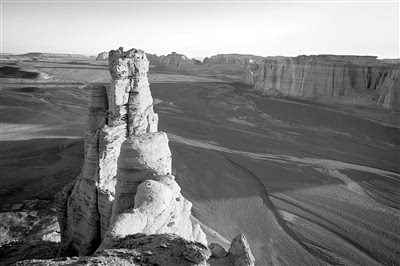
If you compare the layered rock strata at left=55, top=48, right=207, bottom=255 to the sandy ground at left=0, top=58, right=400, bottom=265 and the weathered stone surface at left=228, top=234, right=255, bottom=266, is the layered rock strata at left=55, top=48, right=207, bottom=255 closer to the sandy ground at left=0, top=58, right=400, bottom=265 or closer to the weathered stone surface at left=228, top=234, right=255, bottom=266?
the weathered stone surface at left=228, top=234, right=255, bottom=266

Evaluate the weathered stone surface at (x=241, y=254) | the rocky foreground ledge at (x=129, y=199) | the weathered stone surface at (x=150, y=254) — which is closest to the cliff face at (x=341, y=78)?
the rocky foreground ledge at (x=129, y=199)

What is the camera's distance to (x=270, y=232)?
14164 millimetres

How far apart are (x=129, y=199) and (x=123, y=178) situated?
536mm

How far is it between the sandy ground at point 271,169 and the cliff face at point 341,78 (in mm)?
3662

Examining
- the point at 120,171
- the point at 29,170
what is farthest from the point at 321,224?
the point at 29,170

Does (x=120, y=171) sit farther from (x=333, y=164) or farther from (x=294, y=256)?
(x=333, y=164)

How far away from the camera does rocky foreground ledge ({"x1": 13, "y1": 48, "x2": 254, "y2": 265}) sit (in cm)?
415

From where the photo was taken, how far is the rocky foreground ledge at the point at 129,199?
4.15 metres

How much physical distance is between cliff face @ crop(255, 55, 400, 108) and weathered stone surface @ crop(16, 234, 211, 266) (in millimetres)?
42403

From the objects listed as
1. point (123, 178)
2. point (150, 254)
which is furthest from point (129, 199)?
point (150, 254)

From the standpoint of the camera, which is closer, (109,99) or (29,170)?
(109,99)

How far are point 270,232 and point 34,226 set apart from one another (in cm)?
1120

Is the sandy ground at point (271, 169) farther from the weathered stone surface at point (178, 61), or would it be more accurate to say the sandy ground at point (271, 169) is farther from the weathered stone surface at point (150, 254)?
the weathered stone surface at point (178, 61)

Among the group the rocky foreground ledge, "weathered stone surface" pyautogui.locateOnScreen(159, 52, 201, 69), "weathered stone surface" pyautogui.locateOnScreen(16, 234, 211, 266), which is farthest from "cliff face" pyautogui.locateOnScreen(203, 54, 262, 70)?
"weathered stone surface" pyautogui.locateOnScreen(16, 234, 211, 266)
